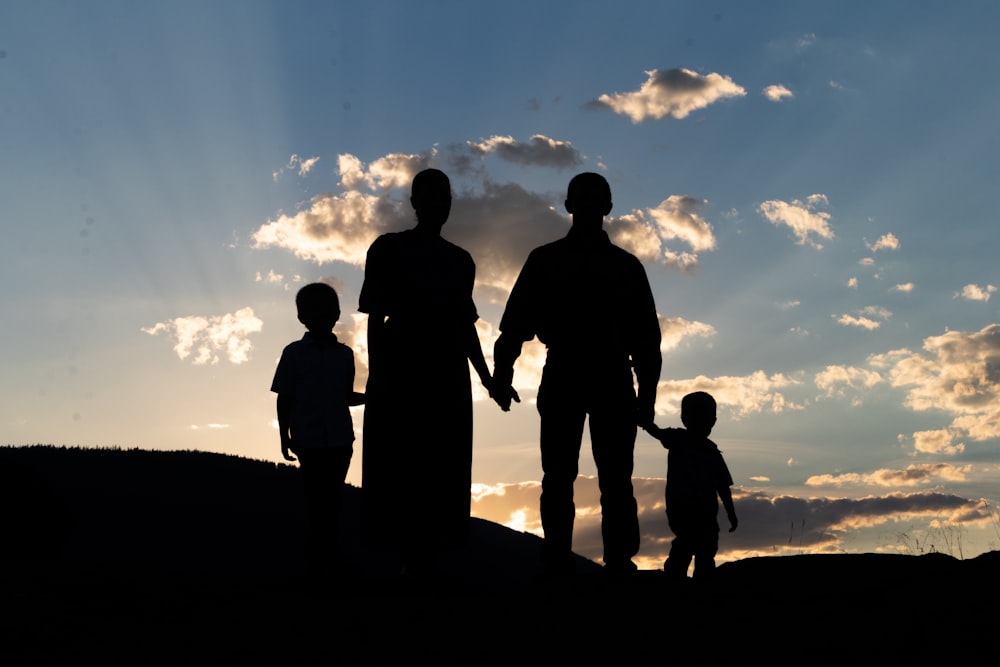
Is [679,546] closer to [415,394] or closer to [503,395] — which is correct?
[503,395]

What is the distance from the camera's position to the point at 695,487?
7805 millimetres

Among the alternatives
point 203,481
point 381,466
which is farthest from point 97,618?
point 203,481

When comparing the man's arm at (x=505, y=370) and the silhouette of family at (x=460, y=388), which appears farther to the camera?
the man's arm at (x=505, y=370)

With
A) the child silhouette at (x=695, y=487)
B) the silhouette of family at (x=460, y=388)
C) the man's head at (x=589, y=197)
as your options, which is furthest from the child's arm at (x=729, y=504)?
the man's head at (x=589, y=197)

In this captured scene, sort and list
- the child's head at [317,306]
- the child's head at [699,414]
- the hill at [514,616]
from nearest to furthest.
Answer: the hill at [514,616], the child's head at [317,306], the child's head at [699,414]

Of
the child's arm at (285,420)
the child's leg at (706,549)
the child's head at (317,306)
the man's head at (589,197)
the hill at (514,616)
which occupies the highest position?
the man's head at (589,197)

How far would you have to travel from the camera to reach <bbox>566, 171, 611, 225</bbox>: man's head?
6348 mm

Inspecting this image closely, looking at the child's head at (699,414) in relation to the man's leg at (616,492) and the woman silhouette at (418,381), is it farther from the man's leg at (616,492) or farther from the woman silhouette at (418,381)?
the woman silhouette at (418,381)

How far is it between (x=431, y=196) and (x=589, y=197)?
1067mm

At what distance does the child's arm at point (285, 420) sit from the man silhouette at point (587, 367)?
1.56m

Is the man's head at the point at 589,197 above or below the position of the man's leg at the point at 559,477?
above

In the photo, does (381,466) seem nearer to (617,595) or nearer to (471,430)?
(471,430)

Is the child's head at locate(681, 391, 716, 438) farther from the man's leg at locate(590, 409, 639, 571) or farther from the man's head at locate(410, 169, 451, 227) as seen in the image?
the man's head at locate(410, 169, 451, 227)

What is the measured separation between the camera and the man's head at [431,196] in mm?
6434
